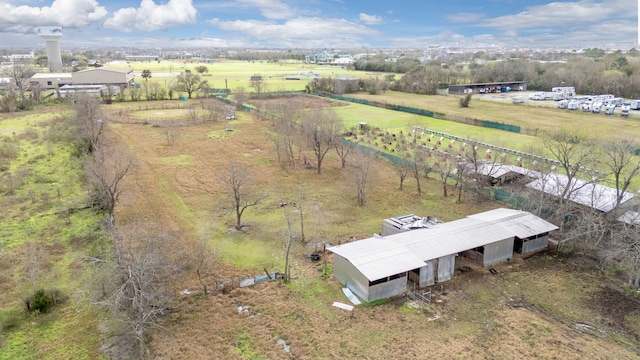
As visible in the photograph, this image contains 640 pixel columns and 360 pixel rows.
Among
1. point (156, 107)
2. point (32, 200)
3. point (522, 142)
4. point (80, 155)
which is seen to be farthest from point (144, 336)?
point (156, 107)

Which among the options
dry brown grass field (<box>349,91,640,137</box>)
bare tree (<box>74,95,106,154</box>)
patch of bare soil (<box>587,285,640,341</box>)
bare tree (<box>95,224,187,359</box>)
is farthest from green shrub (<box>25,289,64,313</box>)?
dry brown grass field (<box>349,91,640,137</box>)

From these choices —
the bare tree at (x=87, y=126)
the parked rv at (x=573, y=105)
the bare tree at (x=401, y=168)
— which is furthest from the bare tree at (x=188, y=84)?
the parked rv at (x=573, y=105)

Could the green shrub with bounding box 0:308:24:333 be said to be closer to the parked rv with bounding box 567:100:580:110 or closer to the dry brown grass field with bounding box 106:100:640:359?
the dry brown grass field with bounding box 106:100:640:359

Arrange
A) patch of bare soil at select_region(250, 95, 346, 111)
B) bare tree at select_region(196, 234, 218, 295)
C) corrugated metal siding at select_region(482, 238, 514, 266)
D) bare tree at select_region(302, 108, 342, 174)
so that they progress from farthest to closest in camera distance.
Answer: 1. patch of bare soil at select_region(250, 95, 346, 111)
2. bare tree at select_region(302, 108, 342, 174)
3. corrugated metal siding at select_region(482, 238, 514, 266)
4. bare tree at select_region(196, 234, 218, 295)

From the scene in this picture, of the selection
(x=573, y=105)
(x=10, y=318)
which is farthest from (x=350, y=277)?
(x=573, y=105)

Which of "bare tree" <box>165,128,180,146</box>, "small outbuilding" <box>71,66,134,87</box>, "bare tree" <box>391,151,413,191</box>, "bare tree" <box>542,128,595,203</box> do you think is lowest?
"bare tree" <box>391,151,413,191</box>

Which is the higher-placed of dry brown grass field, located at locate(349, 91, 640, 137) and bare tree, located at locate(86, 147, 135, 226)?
dry brown grass field, located at locate(349, 91, 640, 137)

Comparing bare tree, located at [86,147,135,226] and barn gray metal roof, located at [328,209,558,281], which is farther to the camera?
bare tree, located at [86,147,135,226]
